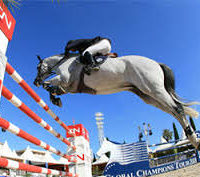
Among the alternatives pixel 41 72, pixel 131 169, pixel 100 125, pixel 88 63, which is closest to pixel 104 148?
pixel 131 169

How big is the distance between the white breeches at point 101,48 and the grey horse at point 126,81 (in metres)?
0.17

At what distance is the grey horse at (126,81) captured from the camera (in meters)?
1.59

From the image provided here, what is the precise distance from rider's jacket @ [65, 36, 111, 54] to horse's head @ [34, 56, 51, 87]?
32 centimetres

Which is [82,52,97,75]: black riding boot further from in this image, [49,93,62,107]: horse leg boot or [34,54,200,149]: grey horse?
[49,93,62,107]: horse leg boot

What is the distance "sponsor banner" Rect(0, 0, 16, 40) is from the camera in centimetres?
84

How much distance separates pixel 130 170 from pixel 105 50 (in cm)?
356

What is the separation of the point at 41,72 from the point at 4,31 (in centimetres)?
117

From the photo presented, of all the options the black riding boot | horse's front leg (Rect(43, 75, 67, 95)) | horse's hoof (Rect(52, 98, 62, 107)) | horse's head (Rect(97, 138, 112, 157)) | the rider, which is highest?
the rider

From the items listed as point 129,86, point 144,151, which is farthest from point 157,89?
point 144,151

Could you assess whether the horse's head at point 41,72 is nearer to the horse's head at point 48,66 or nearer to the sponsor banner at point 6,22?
the horse's head at point 48,66

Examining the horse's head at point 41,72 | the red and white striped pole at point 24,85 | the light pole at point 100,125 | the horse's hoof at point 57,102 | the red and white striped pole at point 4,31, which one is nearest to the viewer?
the red and white striped pole at point 4,31

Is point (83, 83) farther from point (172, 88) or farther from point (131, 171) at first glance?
point (131, 171)

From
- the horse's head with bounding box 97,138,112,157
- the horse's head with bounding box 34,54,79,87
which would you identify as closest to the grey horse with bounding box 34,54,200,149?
the horse's head with bounding box 34,54,79,87

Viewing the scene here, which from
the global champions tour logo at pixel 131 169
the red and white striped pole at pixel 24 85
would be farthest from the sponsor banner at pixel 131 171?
the red and white striped pole at pixel 24 85
